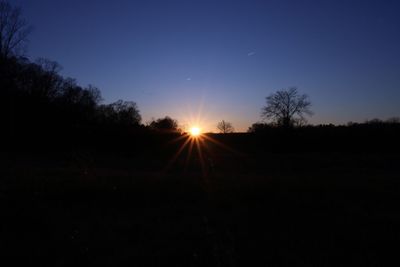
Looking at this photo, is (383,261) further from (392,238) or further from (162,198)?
(162,198)

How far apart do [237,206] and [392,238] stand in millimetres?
3584

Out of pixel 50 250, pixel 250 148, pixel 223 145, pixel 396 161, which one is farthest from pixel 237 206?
pixel 223 145

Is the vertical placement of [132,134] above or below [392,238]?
above

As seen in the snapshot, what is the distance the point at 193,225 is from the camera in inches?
296

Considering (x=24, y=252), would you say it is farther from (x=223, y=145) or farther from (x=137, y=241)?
(x=223, y=145)

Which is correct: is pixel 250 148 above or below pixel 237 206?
above

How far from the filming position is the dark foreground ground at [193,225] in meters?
5.66

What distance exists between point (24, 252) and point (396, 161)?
3867 centimetres

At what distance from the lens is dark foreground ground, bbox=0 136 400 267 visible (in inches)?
223

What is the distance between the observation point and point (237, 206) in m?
9.30

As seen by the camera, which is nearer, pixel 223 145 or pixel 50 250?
pixel 50 250

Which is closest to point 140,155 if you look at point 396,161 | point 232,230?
point 396,161

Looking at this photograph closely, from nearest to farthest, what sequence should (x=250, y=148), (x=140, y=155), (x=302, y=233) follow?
(x=302, y=233) → (x=140, y=155) → (x=250, y=148)

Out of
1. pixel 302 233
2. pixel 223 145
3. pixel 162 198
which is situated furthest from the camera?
pixel 223 145
